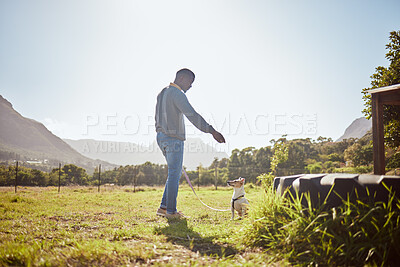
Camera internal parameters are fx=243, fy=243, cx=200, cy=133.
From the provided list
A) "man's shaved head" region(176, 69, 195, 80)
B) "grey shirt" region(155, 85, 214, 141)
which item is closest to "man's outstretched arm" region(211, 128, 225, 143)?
"grey shirt" region(155, 85, 214, 141)

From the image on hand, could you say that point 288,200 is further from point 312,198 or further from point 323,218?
point 323,218

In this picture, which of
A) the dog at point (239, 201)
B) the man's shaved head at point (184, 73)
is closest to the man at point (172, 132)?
the man's shaved head at point (184, 73)

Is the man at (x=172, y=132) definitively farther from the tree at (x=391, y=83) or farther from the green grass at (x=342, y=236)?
the tree at (x=391, y=83)

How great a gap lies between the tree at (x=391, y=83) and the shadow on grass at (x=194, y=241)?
762 cm

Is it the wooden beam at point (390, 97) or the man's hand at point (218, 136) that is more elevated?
the wooden beam at point (390, 97)

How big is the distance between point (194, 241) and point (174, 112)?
6.32ft

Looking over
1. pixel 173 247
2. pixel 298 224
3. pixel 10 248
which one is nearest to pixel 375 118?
pixel 298 224

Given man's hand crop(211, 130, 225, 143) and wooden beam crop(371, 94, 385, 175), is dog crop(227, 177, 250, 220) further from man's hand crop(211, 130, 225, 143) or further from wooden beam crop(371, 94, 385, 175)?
wooden beam crop(371, 94, 385, 175)

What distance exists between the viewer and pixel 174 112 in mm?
3717

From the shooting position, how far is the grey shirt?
11.7ft

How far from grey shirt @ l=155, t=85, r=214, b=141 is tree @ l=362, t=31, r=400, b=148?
6.82 metres

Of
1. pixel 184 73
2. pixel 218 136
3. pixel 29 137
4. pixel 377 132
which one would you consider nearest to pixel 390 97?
pixel 377 132

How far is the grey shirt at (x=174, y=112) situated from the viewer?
3.58 m

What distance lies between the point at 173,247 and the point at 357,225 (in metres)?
1.44
